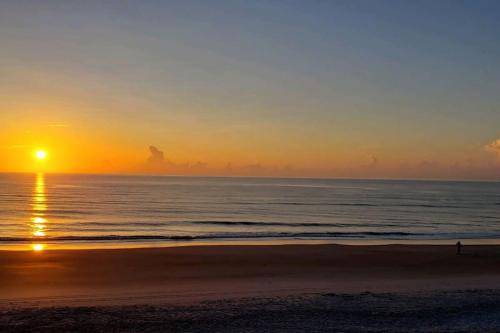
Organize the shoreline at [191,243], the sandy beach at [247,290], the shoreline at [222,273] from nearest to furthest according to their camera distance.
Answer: the sandy beach at [247,290], the shoreline at [222,273], the shoreline at [191,243]

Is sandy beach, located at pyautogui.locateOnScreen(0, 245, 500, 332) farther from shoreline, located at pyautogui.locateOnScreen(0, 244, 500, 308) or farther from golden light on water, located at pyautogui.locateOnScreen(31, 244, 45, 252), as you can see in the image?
golden light on water, located at pyautogui.locateOnScreen(31, 244, 45, 252)

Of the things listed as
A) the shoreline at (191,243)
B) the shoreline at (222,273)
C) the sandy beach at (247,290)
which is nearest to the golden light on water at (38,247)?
the shoreline at (191,243)

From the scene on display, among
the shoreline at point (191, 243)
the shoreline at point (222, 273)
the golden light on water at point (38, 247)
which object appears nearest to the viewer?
the shoreline at point (222, 273)

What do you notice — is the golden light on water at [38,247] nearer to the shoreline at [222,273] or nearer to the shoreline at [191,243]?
the shoreline at [191,243]

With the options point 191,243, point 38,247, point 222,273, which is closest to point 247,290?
point 222,273

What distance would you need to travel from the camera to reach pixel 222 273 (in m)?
19.5

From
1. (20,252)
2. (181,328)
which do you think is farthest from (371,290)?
(20,252)

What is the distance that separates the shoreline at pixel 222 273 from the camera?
1512 cm

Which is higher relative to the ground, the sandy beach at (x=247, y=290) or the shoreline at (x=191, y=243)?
the sandy beach at (x=247, y=290)

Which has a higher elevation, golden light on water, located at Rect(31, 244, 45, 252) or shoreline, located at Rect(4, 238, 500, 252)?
golden light on water, located at Rect(31, 244, 45, 252)

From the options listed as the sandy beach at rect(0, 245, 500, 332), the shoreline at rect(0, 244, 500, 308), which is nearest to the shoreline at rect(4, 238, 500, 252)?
the shoreline at rect(0, 244, 500, 308)

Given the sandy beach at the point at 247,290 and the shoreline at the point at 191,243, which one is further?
the shoreline at the point at 191,243

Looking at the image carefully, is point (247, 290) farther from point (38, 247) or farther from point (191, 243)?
point (38, 247)

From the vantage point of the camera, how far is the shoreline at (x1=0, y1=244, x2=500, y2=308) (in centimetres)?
1512
